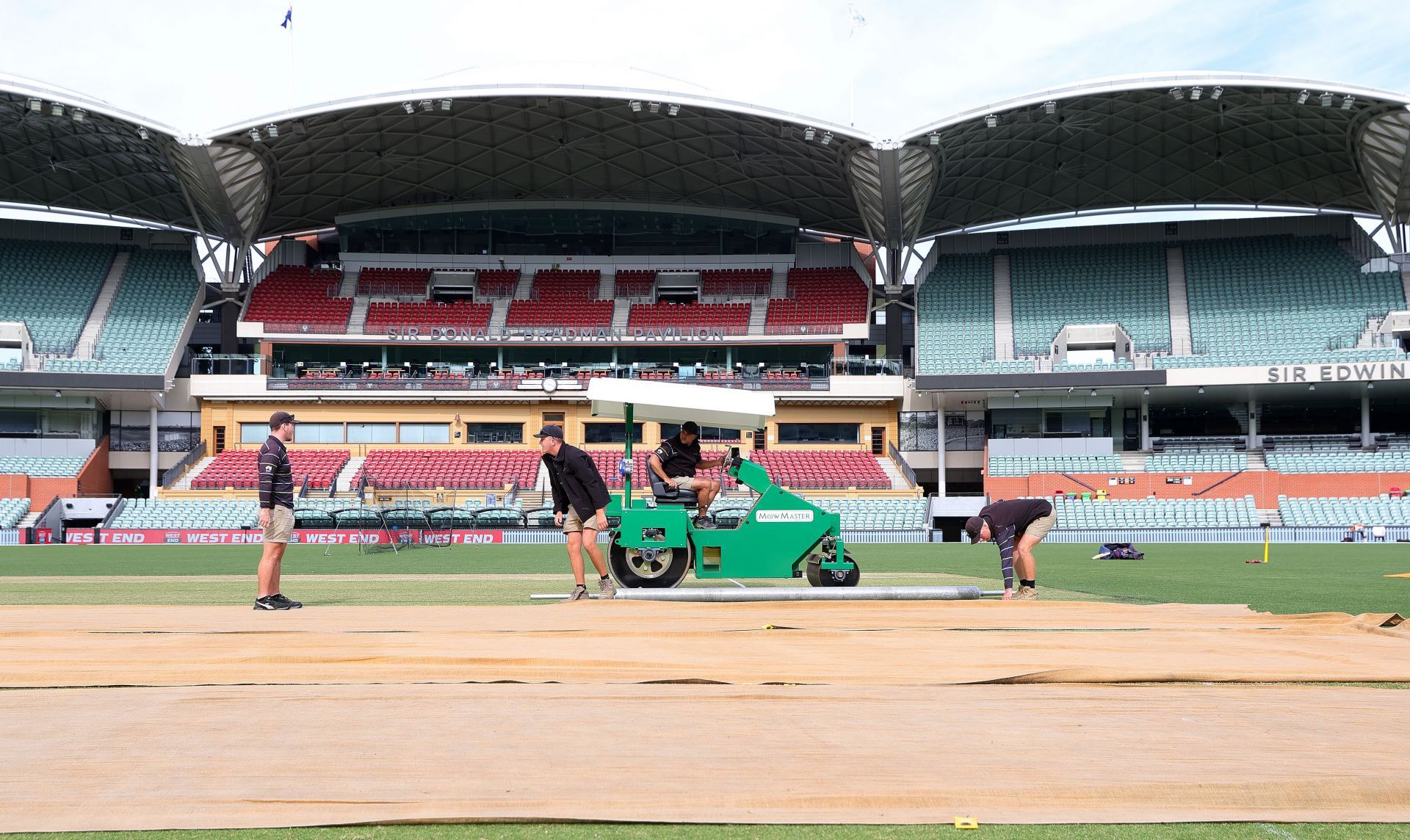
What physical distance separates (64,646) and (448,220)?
157 feet

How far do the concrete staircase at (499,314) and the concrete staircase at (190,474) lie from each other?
525 inches

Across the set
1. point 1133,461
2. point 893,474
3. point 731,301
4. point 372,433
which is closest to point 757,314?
point 731,301

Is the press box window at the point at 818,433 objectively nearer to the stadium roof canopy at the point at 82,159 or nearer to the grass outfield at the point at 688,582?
the grass outfield at the point at 688,582

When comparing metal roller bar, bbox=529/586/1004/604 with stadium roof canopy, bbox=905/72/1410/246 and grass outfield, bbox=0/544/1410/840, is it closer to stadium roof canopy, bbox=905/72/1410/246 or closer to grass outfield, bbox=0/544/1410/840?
grass outfield, bbox=0/544/1410/840

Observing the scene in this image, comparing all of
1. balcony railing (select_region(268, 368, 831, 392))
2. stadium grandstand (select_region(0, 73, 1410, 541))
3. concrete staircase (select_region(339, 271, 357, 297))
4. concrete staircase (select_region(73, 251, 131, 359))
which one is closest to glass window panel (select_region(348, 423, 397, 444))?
stadium grandstand (select_region(0, 73, 1410, 541))

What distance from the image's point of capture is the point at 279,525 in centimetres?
932

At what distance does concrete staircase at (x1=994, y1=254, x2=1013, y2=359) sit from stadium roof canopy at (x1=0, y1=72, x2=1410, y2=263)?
7.23 ft

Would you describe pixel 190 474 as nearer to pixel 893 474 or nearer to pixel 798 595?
pixel 893 474

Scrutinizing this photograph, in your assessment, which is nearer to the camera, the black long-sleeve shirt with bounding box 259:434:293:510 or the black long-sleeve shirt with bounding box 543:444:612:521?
the black long-sleeve shirt with bounding box 259:434:293:510

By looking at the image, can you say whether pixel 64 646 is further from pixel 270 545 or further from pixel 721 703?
pixel 721 703

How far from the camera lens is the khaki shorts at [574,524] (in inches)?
406

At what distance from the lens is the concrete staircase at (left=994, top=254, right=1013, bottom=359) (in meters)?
45.8

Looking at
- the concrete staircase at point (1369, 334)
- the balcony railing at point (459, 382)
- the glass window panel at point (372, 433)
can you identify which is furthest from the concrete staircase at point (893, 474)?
the glass window panel at point (372, 433)

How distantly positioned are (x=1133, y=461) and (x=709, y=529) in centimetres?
3590
